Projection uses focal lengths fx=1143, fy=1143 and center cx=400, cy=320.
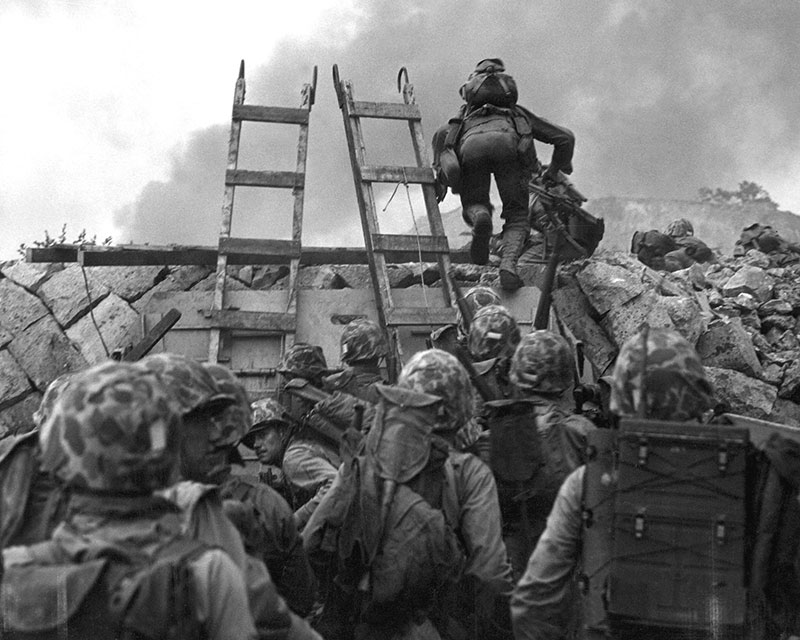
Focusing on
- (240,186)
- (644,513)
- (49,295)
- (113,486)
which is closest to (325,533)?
(644,513)

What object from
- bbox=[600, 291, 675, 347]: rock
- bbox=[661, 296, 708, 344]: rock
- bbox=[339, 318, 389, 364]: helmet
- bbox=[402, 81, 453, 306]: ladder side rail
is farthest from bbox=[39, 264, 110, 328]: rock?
bbox=[661, 296, 708, 344]: rock

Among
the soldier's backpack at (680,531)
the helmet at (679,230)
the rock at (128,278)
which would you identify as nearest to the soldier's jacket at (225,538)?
the soldier's backpack at (680,531)

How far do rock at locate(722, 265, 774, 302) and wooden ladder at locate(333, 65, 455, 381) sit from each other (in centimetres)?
399

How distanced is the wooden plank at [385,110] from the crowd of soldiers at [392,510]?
12.7ft

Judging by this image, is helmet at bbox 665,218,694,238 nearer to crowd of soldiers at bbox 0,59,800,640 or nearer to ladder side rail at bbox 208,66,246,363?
ladder side rail at bbox 208,66,246,363

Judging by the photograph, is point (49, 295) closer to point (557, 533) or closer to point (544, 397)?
point (544, 397)

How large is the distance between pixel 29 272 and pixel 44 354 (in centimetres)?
107

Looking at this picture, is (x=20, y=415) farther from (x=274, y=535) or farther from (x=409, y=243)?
(x=274, y=535)

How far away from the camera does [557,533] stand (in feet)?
12.3

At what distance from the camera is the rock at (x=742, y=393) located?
9.54m

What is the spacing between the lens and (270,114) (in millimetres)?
9469

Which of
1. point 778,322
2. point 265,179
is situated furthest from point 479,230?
point 778,322

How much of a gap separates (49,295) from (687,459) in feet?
23.0

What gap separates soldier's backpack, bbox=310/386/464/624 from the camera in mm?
4285
